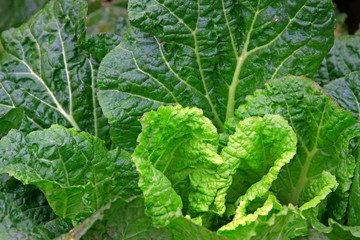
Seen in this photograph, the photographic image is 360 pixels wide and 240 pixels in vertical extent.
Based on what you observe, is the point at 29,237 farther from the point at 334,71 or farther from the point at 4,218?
the point at 334,71

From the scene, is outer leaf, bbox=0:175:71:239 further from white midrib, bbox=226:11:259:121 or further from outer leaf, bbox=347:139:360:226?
outer leaf, bbox=347:139:360:226

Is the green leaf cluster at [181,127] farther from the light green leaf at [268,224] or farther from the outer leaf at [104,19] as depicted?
the outer leaf at [104,19]

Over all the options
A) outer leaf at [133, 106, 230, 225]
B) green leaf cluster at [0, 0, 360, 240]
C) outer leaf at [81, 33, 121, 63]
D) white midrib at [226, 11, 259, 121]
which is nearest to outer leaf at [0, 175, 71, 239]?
green leaf cluster at [0, 0, 360, 240]

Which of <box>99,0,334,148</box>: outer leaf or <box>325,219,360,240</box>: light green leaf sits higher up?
<box>99,0,334,148</box>: outer leaf

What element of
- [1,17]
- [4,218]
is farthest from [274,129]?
[1,17]

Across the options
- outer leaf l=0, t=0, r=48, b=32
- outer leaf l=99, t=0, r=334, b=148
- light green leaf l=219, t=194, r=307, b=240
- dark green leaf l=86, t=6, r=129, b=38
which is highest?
outer leaf l=0, t=0, r=48, b=32
